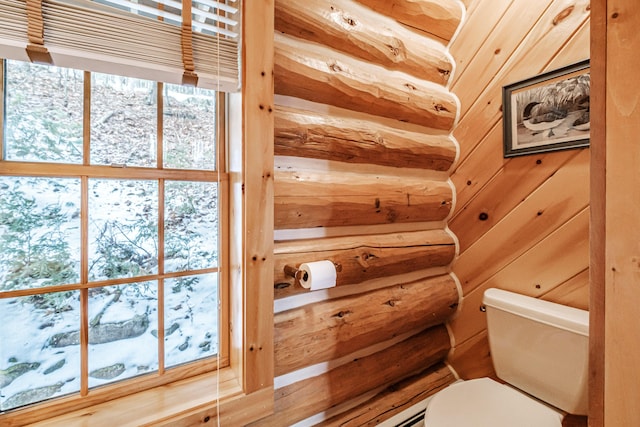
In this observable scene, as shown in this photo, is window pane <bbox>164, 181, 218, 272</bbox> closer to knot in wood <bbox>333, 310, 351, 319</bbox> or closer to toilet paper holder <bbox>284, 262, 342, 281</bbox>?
toilet paper holder <bbox>284, 262, 342, 281</bbox>

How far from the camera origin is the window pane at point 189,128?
1159 millimetres

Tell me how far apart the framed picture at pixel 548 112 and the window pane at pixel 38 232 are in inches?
81.7

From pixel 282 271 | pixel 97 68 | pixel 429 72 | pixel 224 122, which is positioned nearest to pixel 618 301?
pixel 282 271

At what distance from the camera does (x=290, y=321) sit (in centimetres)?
130

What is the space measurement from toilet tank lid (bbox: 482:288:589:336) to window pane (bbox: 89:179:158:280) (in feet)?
5.39

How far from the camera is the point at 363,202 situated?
1.54 metres

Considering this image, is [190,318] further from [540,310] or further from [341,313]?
[540,310]

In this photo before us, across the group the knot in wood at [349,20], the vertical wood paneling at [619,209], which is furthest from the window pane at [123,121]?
the vertical wood paneling at [619,209]

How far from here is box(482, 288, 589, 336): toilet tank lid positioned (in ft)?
4.26

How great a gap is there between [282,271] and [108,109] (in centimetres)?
88

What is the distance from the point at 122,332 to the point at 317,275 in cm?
75

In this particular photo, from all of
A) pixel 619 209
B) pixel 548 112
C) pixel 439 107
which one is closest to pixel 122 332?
pixel 619 209

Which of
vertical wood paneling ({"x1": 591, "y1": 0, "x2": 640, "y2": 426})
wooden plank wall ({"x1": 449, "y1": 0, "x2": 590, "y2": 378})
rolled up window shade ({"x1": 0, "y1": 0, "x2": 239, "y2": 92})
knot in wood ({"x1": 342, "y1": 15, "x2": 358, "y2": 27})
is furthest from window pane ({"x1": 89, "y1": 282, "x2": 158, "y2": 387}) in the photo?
Result: wooden plank wall ({"x1": 449, "y1": 0, "x2": 590, "y2": 378})

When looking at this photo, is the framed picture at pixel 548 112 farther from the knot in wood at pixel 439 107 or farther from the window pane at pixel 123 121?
the window pane at pixel 123 121
